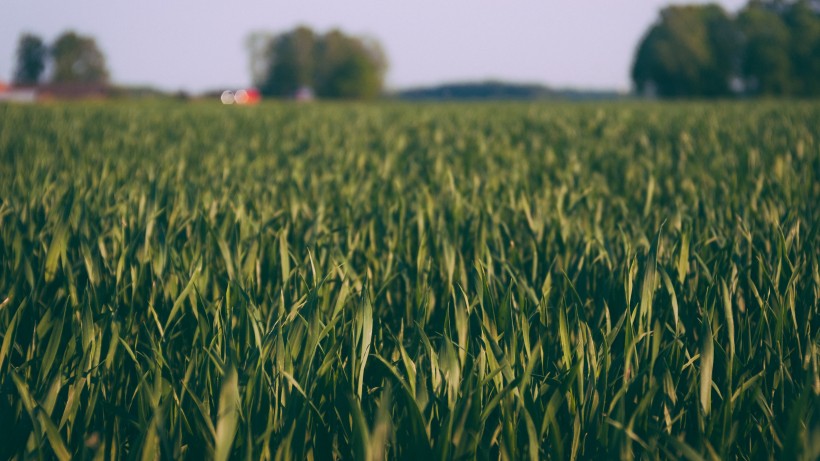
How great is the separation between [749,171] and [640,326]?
10.4 ft

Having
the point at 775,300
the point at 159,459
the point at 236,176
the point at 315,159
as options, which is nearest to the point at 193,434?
the point at 159,459

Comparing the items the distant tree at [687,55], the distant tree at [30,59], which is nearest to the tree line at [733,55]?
the distant tree at [687,55]

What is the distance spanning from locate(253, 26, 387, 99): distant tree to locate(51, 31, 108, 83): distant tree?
67.3ft

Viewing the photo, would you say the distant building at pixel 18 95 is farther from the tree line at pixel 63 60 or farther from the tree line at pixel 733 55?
the tree line at pixel 733 55

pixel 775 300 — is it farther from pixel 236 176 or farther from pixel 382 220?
pixel 236 176

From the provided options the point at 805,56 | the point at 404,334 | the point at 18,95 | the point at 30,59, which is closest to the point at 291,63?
the point at 30,59

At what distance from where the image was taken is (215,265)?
210 cm

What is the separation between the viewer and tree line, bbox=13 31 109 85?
8275 centimetres

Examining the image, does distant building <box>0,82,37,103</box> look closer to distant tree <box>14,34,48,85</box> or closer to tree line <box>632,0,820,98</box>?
distant tree <box>14,34,48,85</box>

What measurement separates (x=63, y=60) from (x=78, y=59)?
1.79 metres

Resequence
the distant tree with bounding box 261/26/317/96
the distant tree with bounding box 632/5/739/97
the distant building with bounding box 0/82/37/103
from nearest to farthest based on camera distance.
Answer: the distant building with bounding box 0/82/37/103, the distant tree with bounding box 632/5/739/97, the distant tree with bounding box 261/26/317/96

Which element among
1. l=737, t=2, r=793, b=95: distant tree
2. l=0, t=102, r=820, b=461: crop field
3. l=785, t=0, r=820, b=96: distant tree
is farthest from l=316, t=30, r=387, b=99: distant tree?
l=0, t=102, r=820, b=461: crop field

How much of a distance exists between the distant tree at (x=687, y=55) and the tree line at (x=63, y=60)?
67.2 m

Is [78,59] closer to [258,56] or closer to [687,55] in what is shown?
[258,56]
